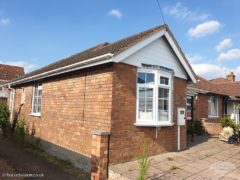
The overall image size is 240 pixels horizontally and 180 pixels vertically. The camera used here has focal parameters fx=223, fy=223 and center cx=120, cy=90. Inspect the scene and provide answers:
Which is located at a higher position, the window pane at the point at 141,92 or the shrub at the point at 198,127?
the window pane at the point at 141,92

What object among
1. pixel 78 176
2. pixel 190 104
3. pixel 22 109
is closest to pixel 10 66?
pixel 22 109

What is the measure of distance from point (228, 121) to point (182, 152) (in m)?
5.98

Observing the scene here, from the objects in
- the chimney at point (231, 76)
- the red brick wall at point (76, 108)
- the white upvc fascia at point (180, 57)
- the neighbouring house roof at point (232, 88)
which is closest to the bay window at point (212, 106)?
the neighbouring house roof at point (232, 88)

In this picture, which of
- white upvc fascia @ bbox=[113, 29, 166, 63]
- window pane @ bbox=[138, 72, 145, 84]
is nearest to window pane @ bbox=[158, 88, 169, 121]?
window pane @ bbox=[138, 72, 145, 84]

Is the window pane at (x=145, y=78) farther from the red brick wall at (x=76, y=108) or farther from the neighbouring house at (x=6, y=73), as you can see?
the neighbouring house at (x=6, y=73)

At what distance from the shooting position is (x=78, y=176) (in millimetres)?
6879

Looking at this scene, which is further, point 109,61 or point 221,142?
point 221,142

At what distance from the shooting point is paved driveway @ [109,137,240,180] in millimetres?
6102

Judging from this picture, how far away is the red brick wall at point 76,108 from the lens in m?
6.83

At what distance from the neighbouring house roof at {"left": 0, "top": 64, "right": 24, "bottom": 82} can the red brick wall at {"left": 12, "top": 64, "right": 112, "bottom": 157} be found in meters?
34.7

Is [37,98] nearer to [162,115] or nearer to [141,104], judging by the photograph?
[141,104]

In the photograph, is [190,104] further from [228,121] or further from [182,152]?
[182,152]

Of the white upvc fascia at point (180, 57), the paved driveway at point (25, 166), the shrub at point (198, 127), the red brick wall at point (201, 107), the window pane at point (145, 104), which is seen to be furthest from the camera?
the red brick wall at point (201, 107)

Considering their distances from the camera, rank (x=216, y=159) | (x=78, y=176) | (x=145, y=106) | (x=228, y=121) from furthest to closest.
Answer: (x=228, y=121) → (x=216, y=159) → (x=145, y=106) → (x=78, y=176)
